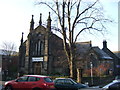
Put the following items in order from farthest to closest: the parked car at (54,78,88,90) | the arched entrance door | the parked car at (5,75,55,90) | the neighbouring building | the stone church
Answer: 1. the arched entrance door
2. the stone church
3. the neighbouring building
4. the parked car at (54,78,88,90)
5. the parked car at (5,75,55,90)

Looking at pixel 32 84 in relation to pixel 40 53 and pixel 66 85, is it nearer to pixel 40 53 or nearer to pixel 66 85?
pixel 66 85

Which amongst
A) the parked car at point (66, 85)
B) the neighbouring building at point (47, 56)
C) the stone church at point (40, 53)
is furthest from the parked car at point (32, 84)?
the stone church at point (40, 53)

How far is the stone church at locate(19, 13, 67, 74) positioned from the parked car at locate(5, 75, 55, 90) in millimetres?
33145

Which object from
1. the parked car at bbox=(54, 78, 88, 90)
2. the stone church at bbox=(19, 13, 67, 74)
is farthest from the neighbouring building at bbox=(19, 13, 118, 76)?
the parked car at bbox=(54, 78, 88, 90)

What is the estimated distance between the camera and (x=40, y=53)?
5322 centimetres

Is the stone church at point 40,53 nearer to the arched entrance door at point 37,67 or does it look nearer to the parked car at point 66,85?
the arched entrance door at point 37,67

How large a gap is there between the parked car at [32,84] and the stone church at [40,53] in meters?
33.1

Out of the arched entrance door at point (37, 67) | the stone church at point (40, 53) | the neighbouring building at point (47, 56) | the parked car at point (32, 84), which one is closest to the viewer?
the parked car at point (32, 84)

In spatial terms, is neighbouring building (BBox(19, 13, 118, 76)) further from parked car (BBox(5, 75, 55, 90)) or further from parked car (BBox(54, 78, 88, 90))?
parked car (BBox(5, 75, 55, 90))

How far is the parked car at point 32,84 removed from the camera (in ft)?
50.3

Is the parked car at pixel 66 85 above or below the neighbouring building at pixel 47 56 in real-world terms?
below

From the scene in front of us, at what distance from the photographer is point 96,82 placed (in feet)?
121

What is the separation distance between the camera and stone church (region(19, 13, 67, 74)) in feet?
168

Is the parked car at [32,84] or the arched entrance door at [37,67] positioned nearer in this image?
the parked car at [32,84]
